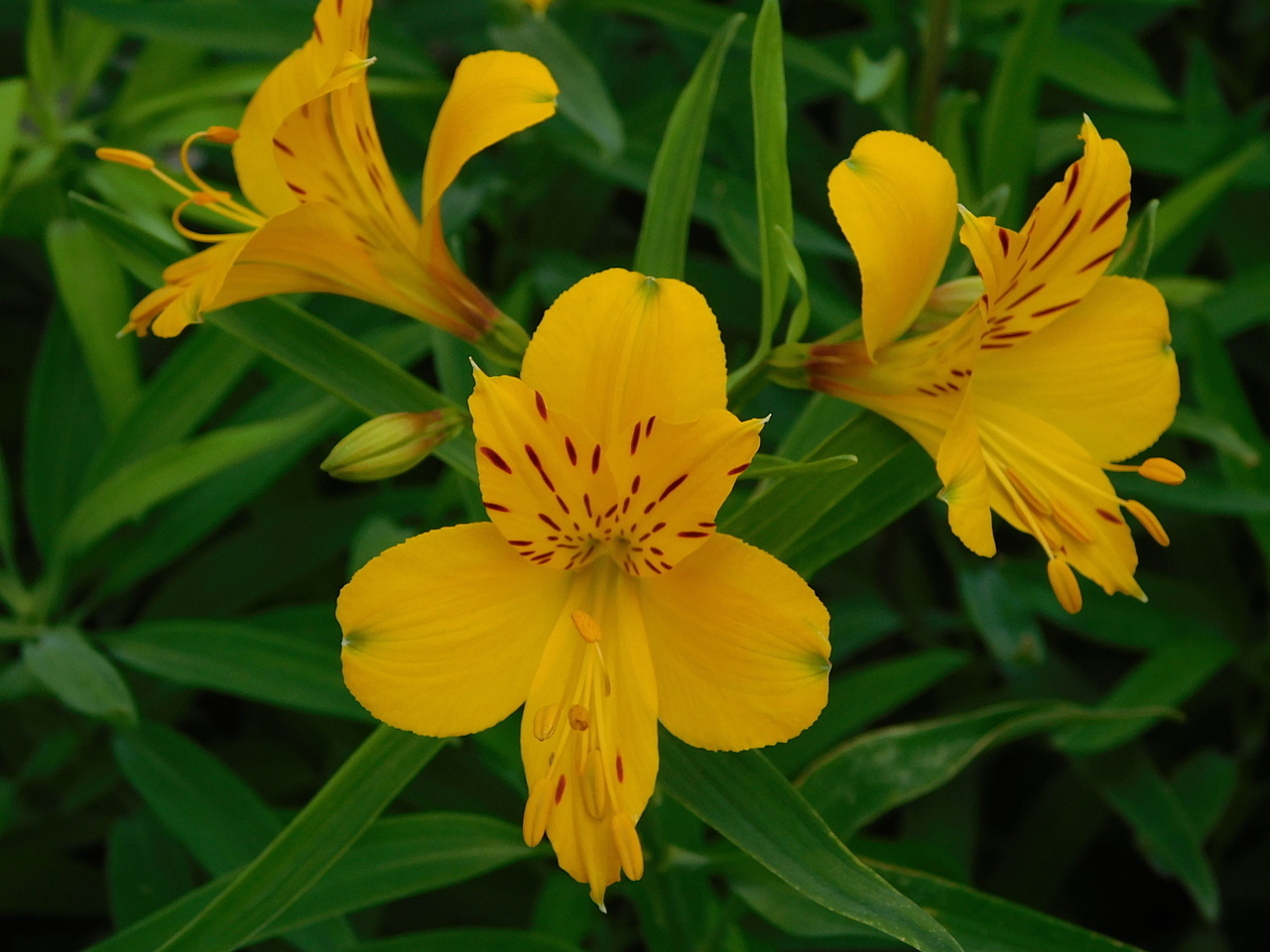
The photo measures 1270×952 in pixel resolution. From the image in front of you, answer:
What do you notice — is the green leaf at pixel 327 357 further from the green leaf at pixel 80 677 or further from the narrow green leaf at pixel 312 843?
the green leaf at pixel 80 677

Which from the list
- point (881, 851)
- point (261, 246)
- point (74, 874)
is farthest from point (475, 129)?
point (74, 874)

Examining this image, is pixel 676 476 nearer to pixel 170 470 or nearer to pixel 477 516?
pixel 477 516

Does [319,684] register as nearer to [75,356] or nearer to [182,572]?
[182,572]

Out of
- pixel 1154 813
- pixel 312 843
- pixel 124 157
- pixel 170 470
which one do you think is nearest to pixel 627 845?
pixel 312 843

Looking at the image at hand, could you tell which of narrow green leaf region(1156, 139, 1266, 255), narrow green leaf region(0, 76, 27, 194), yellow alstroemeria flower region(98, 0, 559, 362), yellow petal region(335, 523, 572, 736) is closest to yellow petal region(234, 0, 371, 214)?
yellow alstroemeria flower region(98, 0, 559, 362)

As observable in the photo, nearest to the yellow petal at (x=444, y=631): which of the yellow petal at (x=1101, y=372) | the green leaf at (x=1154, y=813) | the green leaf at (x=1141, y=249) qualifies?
the yellow petal at (x=1101, y=372)

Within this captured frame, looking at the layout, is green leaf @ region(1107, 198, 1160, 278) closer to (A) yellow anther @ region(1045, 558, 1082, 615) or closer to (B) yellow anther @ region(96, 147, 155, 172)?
(A) yellow anther @ region(1045, 558, 1082, 615)

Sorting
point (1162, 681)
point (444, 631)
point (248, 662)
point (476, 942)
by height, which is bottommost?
point (1162, 681)
